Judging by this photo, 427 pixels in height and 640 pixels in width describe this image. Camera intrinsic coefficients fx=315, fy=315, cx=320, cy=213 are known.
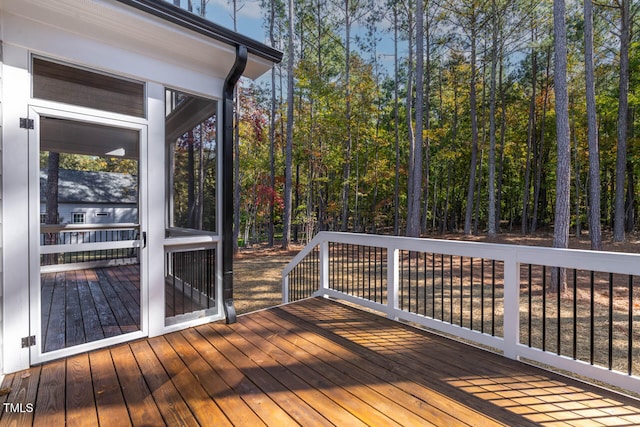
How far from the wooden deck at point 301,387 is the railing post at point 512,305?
0.11 meters

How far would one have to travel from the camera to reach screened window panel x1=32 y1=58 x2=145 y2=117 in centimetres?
227

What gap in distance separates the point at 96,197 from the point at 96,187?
47 cm

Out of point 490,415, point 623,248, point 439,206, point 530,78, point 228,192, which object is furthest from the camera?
point 439,206

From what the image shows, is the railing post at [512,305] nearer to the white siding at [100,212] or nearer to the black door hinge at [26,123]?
the black door hinge at [26,123]

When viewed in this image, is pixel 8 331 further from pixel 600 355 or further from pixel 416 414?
pixel 600 355

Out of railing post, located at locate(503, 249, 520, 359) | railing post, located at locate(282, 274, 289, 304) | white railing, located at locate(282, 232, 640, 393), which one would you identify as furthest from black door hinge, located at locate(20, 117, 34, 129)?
railing post, located at locate(503, 249, 520, 359)

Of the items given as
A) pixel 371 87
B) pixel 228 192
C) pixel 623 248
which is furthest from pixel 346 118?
pixel 228 192

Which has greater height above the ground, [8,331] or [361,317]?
[8,331]

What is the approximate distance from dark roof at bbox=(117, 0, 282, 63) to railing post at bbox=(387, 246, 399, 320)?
2.32m

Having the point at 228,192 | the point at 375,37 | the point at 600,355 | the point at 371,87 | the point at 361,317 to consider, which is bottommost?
the point at 600,355

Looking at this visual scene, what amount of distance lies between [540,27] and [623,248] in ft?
29.2

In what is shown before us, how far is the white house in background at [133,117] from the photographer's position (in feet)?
6.97

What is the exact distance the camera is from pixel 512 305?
235cm

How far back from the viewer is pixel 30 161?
7.18ft
